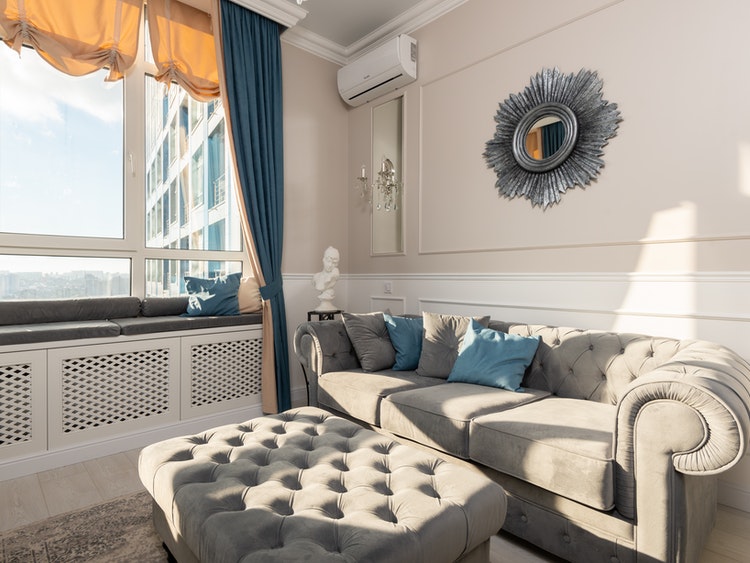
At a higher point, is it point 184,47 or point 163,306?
point 184,47

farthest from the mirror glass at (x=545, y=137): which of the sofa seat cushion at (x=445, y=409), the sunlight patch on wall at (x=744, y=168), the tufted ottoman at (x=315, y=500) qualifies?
the tufted ottoman at (x=315, y=500)

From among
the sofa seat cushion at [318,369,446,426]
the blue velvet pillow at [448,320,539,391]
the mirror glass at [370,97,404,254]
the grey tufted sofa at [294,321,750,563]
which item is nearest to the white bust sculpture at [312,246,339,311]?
the mirror glass at [370,97,404,254]

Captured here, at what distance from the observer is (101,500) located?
199cm

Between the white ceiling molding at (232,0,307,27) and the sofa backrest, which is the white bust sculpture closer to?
the sofa backrest

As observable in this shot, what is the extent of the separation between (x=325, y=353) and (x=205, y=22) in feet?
8.37

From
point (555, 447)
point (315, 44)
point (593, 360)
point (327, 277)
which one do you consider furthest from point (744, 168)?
point (315, 44)

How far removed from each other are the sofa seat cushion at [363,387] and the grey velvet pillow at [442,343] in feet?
0.21

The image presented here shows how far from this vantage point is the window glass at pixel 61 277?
2555mm

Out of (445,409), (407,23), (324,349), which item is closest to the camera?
(445,409)

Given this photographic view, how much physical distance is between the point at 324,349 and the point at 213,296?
3.14ft

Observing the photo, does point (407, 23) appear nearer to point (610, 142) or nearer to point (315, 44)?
point (315, 44)

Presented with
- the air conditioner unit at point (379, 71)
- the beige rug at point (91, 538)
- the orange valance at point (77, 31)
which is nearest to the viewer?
the beige rug at point (91, 538)

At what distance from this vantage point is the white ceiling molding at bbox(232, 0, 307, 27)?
3172 millimetres

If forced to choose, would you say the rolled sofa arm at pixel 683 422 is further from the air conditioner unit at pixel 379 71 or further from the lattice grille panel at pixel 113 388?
the air conditioner unit at pixel 379 71
